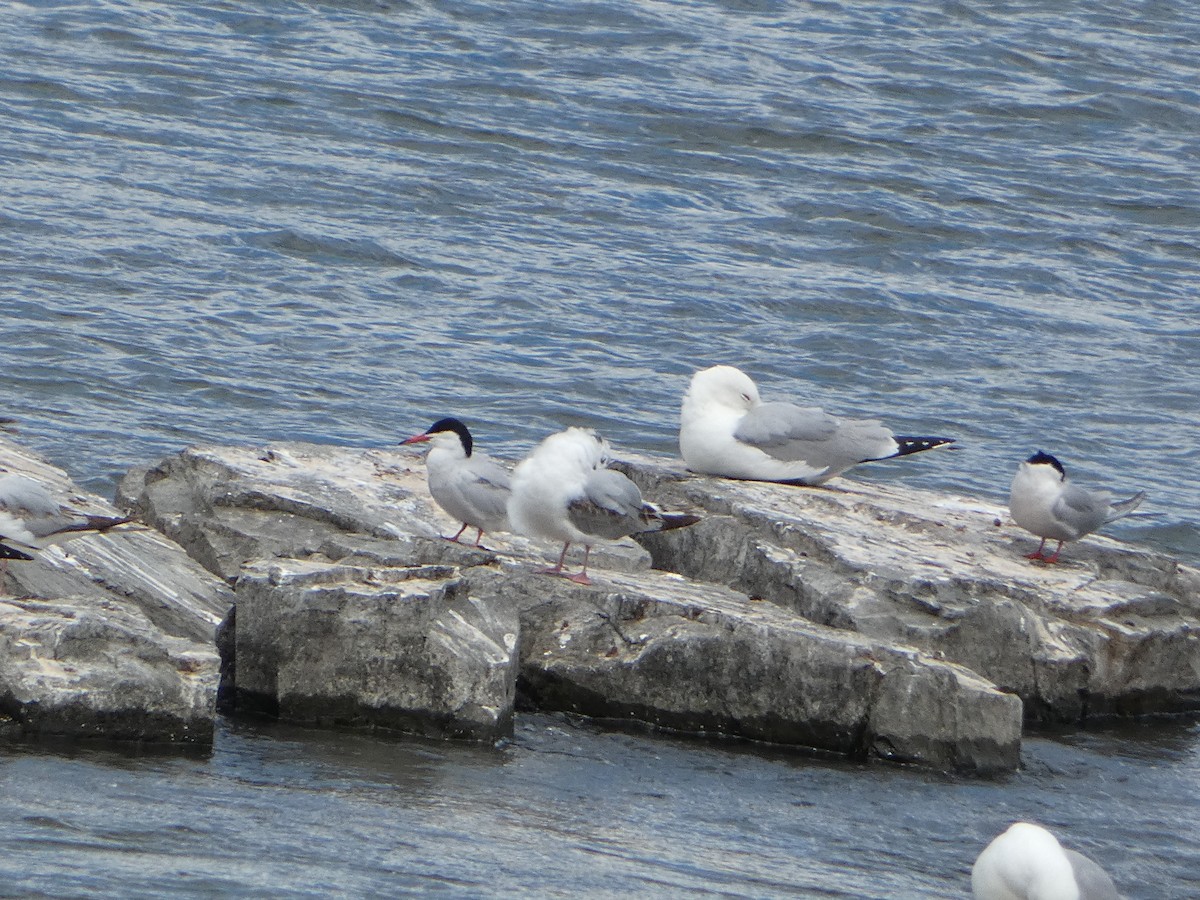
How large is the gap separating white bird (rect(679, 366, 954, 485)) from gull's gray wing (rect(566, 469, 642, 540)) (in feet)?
4.89

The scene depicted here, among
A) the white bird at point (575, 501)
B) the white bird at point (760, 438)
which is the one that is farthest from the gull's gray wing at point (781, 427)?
the white bird at point (575, 501)

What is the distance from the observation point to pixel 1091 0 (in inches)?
971

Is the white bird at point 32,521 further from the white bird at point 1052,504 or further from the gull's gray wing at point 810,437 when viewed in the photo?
the white bird at point 1052,504

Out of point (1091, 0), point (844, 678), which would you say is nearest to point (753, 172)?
point (1091, 0)

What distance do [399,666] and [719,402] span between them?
109 inches

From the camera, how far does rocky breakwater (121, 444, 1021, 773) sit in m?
6.12

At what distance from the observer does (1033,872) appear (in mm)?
4766

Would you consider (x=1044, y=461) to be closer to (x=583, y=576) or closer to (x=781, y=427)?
(x=781, y=427)

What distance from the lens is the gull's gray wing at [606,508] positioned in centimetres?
669

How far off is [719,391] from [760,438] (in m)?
0.35

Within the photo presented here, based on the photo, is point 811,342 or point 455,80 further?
point 455,80

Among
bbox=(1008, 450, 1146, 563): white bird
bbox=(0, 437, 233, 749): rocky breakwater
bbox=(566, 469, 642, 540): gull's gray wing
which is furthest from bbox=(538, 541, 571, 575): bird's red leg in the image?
bbox=(1008, 450, 1146, 563): white bird

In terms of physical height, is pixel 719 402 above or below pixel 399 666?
above

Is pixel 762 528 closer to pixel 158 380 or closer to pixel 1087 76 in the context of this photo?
pixel 158 380
